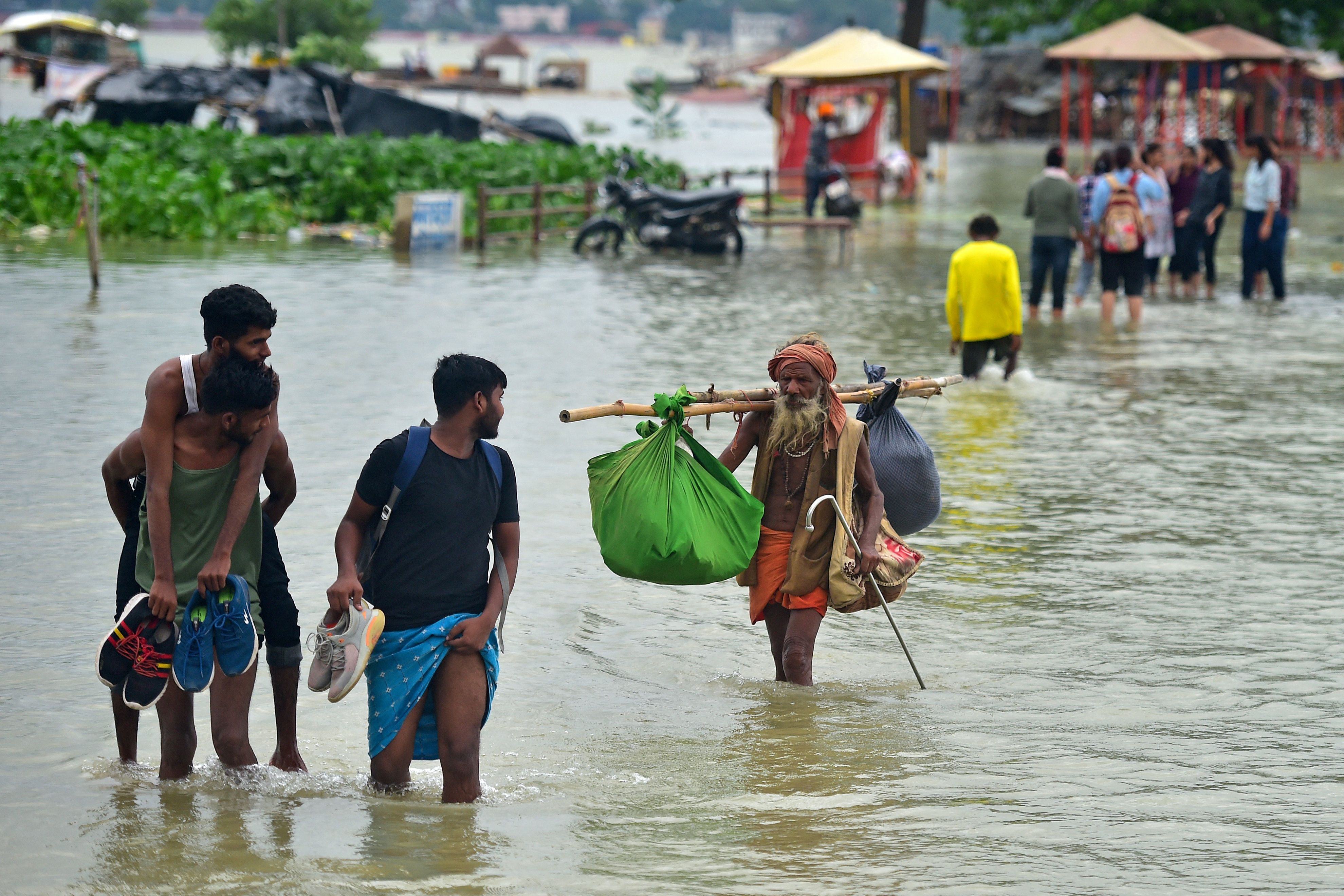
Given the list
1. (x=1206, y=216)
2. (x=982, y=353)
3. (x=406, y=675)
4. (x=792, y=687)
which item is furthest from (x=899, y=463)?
(x=1206, y=216)

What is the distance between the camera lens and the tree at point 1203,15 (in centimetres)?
3978

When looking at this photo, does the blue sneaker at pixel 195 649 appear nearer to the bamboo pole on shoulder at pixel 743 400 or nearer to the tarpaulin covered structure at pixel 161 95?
the bamboo pole on shoulder at pixel 743 400

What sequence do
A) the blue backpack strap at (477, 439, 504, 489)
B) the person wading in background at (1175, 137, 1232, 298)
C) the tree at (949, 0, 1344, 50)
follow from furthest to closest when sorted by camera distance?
1. the tree at (949, 0, 1344, 50)
2. the person wading in background at (1175, 137, 1232, 298)
3. the blue backpack strap at (477, 439, 504, 489)

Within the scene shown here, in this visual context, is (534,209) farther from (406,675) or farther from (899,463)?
(406,675)

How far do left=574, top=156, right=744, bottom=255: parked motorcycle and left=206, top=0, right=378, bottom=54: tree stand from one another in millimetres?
61888

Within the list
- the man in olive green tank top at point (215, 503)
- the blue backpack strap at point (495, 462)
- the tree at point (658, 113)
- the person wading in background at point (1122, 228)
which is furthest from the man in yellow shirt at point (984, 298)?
the tree at point (658, 113)

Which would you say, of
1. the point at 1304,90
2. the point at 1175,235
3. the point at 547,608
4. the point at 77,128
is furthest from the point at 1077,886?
the point at 1304,90

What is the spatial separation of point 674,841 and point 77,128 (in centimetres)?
2425

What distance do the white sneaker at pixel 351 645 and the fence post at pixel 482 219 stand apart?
57.5ft

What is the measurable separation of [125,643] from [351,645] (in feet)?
2.09

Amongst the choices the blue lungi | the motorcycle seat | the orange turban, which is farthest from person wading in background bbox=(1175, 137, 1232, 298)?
the blue lungi

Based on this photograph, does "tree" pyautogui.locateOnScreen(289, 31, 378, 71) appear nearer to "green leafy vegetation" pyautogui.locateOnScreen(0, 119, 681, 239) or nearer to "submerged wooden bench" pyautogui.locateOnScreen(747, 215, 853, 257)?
"green leafy vegetation" pyautogui.locateOnScreen(0, 119, 681, 239)

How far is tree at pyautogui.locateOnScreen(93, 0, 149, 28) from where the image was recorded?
113125 mm

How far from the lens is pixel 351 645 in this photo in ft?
14.1
